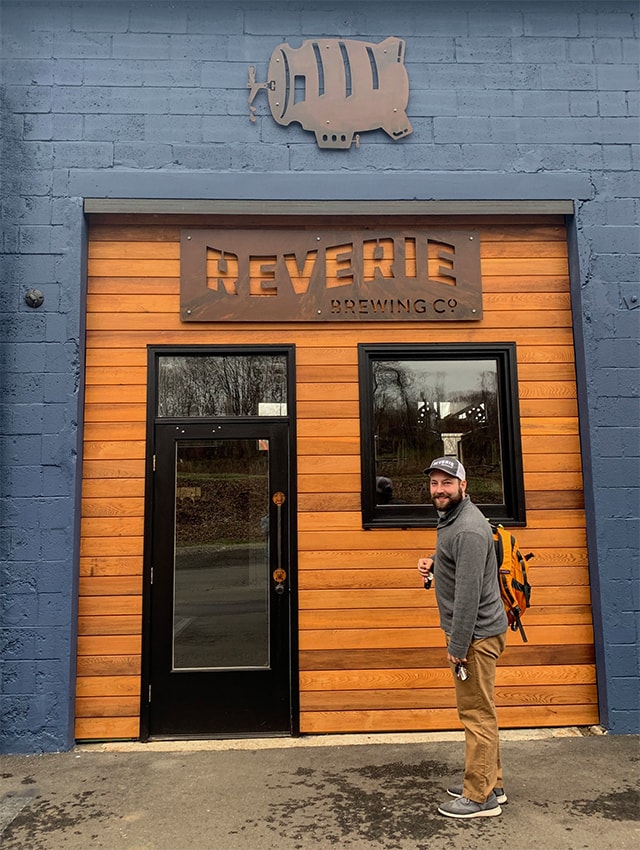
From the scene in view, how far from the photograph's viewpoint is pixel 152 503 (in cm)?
491

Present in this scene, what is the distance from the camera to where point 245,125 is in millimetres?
5203

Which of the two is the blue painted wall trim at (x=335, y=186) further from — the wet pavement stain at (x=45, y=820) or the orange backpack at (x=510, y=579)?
the wet pavement stain at (x=45, y=820)

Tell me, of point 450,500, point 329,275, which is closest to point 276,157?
point 329,275

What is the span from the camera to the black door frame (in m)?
4.75

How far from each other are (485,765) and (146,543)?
2808 mm

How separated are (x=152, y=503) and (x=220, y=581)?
802 mm

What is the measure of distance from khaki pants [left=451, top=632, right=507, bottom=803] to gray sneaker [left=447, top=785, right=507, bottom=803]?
6.7 inches

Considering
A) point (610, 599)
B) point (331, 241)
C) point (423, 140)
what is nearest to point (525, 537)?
point (610, 599)

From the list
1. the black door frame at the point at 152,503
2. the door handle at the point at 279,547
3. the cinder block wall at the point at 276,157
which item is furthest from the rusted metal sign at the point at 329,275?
the door handle at the point at 279,547

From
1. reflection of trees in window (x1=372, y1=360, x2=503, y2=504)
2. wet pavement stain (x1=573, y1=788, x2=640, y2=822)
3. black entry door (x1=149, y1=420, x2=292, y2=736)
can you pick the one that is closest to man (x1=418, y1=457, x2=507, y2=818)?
wet pavement stain (x1=573, y1=788, x2=640, y2=822)

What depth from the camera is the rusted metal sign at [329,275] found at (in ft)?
16.8

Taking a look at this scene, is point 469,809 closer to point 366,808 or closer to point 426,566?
point 366,808

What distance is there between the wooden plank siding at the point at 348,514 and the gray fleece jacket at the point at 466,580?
4.36 feet

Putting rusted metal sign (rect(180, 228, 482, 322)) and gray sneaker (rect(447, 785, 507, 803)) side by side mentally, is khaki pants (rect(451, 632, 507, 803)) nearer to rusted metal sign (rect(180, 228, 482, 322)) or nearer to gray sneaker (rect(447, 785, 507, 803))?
gray sneaker (rect(447, 785, 507, 803))
